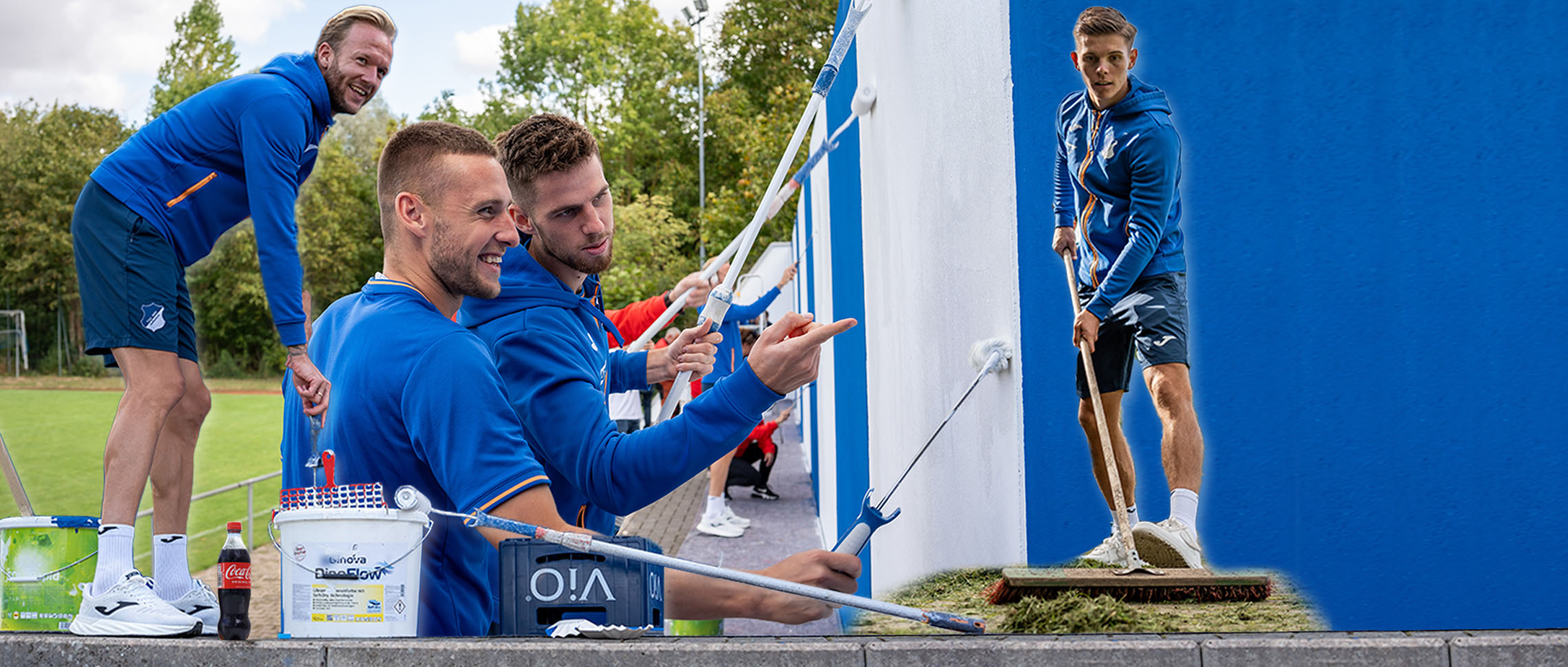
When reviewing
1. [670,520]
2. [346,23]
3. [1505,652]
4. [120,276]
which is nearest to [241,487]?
[670,520]

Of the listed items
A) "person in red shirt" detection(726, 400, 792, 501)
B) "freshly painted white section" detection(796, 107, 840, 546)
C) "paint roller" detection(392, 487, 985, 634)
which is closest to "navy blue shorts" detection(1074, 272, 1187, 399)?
"paint roller" detection(392, 487, 985, 634)

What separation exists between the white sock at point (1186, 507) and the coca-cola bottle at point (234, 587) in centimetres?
198

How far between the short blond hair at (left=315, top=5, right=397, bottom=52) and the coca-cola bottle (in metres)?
1.22

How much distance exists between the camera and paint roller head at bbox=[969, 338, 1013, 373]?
2.55 metres

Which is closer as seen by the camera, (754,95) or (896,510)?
(896,510)

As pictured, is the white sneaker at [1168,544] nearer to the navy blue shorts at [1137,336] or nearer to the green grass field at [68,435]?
the navy blue shorts at [1137,336]

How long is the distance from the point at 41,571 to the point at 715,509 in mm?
6739

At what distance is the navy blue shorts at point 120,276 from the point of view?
8.87ft

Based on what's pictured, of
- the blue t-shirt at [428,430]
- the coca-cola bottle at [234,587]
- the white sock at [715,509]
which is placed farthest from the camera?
the white sock at [715,509]

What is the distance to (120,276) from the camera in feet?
8.88

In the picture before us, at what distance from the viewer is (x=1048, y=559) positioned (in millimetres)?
2514

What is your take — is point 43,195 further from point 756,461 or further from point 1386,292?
point 756,461

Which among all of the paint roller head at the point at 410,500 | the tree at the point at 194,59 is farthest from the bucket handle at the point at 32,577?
the tree at the point at 194,59

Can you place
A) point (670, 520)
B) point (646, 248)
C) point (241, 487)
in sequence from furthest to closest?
1. point (670, 520)
2. point (241, 487)
3. point (646, 248)
